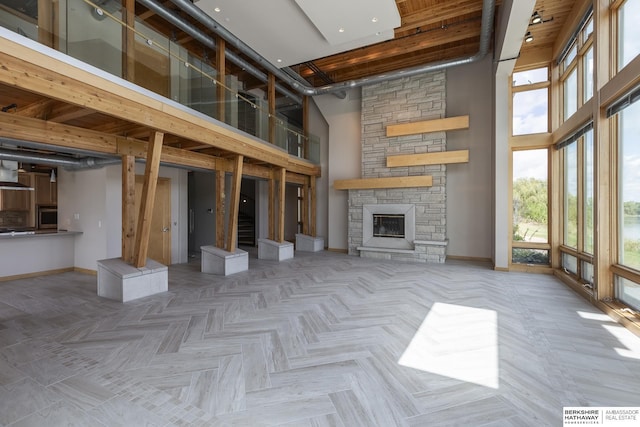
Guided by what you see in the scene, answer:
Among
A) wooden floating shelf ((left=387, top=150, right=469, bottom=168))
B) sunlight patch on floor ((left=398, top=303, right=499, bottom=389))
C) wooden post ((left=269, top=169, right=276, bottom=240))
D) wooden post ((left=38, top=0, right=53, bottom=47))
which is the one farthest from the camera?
wooden post ((left=269, top=169, right=276, bottom=240))

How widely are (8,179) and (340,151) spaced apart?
8.48 meters

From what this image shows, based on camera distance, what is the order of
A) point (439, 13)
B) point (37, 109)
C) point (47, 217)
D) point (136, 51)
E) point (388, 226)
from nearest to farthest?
point (37, 109) → point (136, 51) → point (439, 13) → point (47, 217) → point (388, 226)

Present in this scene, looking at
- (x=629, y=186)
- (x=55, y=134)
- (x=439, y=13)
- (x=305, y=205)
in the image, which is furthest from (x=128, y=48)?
(x=629, y=186)

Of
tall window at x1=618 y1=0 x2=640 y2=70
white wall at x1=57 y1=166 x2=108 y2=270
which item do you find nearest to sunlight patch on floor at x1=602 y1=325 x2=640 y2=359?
tall window at x1=618 y1=0 x2=640 y2=70

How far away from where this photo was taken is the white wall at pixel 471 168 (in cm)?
772

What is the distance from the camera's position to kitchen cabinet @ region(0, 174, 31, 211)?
22.8 feet

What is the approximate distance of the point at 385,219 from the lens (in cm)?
869

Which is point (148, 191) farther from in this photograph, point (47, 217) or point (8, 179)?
point (47, 217)

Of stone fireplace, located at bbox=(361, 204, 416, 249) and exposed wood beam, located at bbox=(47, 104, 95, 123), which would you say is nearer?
exposed wood beam, located at bbox=(47, 104, 95, 123)

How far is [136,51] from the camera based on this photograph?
14.0ft

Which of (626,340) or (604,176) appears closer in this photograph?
(626,340)

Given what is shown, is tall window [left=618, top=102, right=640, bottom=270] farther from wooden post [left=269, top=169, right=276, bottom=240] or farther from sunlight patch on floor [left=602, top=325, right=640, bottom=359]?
wooden post [left=269, top=169, right=276, bottom=240]

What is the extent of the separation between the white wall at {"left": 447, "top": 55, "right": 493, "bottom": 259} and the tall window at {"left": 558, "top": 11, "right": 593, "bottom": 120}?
1.79 m

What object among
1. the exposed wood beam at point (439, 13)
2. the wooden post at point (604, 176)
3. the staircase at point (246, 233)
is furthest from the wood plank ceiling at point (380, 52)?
the staircase at point (246, 233)
